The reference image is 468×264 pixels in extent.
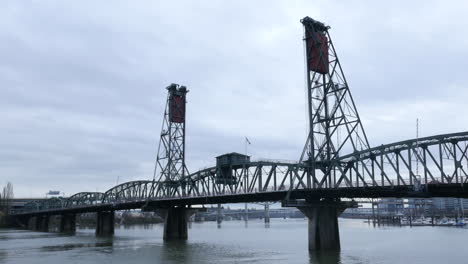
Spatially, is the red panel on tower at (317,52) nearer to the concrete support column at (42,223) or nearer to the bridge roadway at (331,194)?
the bridge roadway at (331,194)

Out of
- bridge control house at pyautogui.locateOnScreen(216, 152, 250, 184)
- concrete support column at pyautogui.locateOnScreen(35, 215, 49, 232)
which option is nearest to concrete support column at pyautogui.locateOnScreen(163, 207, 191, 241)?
bridge control house at pyautogui.locateOnScreen(216, 152, 250, 184)

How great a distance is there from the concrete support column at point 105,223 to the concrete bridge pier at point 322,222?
86.7 metres

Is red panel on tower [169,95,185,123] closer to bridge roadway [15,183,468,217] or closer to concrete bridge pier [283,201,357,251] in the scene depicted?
bridge roadway [15,183,468,217]

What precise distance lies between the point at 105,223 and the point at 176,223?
44.7 meters

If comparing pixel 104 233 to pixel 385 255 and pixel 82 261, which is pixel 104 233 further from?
pixel 385 255

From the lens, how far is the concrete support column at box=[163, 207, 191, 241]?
351 feet

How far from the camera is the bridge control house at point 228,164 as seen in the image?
93606mm

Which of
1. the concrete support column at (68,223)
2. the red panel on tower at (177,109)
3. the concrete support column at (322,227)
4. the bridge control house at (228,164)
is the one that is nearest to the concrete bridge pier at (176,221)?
the bridge control house at (228,164)

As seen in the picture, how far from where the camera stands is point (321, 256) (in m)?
61.9

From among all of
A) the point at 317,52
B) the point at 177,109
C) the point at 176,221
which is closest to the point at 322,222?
the point at 317,52

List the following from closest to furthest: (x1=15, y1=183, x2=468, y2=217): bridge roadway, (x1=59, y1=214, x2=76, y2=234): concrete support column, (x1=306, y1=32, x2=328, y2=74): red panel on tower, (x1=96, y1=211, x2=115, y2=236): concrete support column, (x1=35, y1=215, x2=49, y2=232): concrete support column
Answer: (x1=15, y1=183, x2=468, y2=217): bridge roadway, (x1=306, y1=32, x2=328, y2=74): red panel on tower, (x1=96, y1=211, x2=115, y2=236): concrete support column, (x1=59, y1=214, x2=76, y2=234): concrete support column, (x1=35, y1=215, x2=49, y2=232): concrete support column

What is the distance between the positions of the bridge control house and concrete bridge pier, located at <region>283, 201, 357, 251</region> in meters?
23.6

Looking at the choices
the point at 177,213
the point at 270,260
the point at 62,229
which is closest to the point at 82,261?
the point at 270,260

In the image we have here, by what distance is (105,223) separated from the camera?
146 meters
